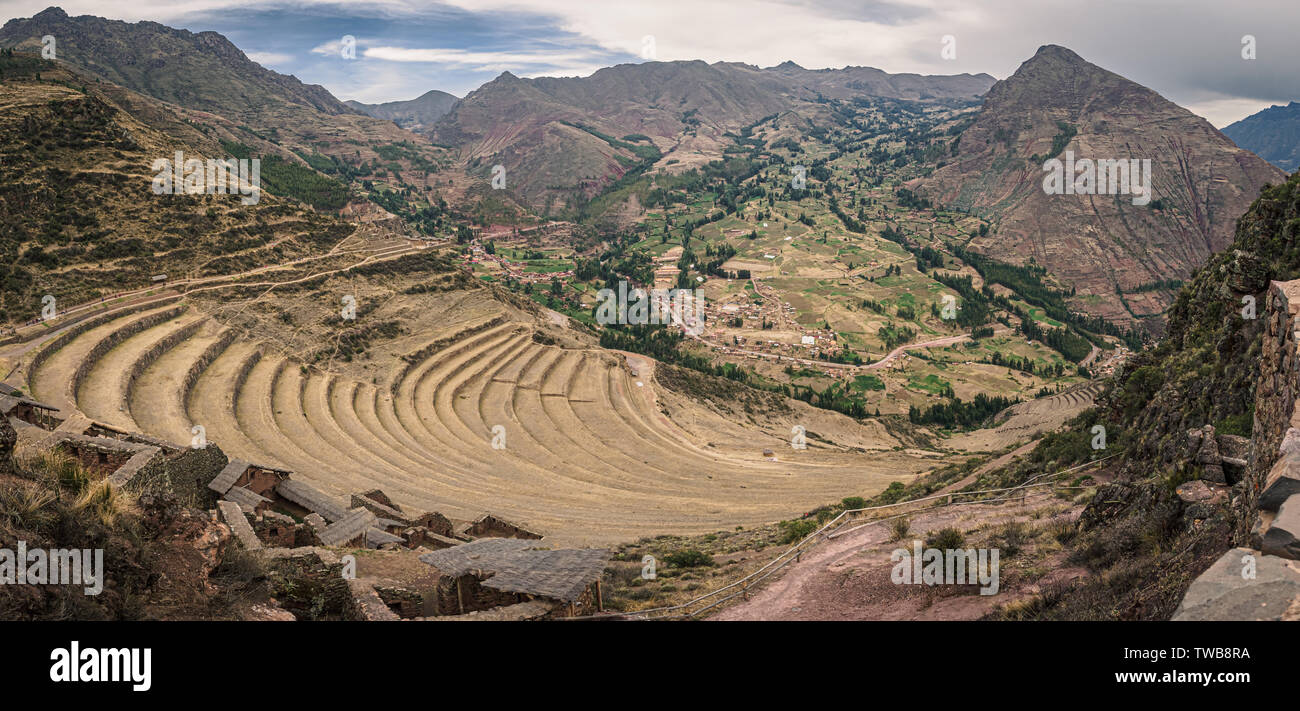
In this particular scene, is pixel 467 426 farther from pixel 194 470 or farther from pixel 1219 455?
pixel 1219 455

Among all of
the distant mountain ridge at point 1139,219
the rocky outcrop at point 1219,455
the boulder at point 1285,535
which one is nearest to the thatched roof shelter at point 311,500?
the boulder at point 1285,535

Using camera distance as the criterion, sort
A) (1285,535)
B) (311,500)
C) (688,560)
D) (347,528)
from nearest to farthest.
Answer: (1285,535)
(347,528)
(688,560)
(311,500)

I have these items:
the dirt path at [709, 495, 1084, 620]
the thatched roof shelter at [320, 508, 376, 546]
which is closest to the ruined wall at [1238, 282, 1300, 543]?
the dirt path at [709, 495, 1084, 620]

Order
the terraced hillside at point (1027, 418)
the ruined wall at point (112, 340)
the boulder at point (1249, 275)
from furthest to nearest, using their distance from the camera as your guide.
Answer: the terraced hillside at point (1027, 418) < the ruined wall at point (112, 340) < the boulder at point (1249, 275)

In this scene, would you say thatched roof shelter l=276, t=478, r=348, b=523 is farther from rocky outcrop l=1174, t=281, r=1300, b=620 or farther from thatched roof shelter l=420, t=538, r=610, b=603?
rocky outcrop l=1174, t=281, r=1300, b=620

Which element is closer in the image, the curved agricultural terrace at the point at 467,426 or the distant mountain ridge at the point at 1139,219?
the curved agricultural terrace at the point at 467,426

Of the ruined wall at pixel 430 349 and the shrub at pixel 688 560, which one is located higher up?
the ruined wall at pixel 430 349

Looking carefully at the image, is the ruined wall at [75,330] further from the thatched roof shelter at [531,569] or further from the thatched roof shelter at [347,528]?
the thatched roof shelter at [531,569]

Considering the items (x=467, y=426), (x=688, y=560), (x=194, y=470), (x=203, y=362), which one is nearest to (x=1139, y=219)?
(x=467, y=426)

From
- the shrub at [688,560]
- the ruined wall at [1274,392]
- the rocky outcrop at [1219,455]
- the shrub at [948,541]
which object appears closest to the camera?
the ruined wall at [1274,392]
